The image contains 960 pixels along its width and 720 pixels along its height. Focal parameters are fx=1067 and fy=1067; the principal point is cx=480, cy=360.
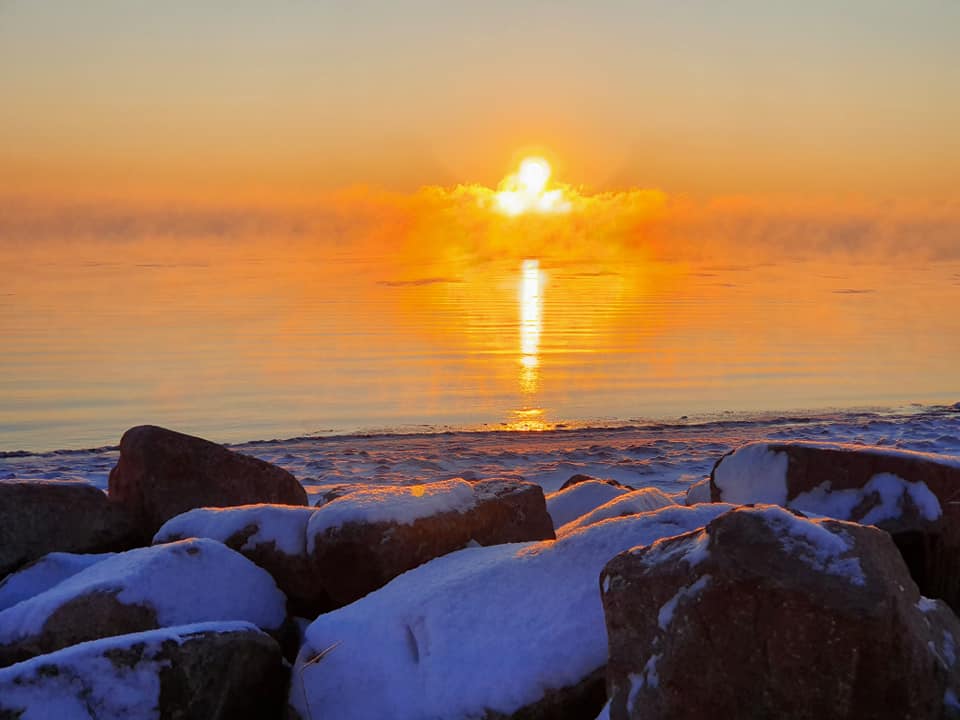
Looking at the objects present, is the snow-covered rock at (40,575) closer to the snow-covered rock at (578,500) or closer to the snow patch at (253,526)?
the snow patch at (253,526)

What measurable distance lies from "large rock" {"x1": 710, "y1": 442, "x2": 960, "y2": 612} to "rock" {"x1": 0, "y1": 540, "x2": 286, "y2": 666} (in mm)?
2521

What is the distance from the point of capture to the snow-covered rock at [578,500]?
6.77 metres

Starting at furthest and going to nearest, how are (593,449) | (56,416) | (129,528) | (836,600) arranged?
(56,416)
(593,449)
(129,528)
(836,600)

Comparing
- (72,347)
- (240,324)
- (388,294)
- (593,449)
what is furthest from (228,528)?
(388,294)

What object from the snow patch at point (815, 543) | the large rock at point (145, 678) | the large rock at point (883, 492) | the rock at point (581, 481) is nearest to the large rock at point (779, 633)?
the snow patch at point (815, 543)

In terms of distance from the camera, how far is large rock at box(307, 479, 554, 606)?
5.15 meters

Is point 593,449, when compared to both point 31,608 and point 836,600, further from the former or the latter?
point 836,600

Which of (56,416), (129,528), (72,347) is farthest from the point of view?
(72,347)

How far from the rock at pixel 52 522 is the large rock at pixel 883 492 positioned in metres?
3.69

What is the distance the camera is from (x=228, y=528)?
5629 millimetres

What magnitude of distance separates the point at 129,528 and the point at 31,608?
169 cm

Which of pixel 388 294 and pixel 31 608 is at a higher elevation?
pixel 388 294

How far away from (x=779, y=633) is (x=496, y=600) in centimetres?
145

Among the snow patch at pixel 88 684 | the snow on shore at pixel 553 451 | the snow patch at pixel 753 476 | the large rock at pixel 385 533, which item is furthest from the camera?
the snow on shore at pixel 553 451
